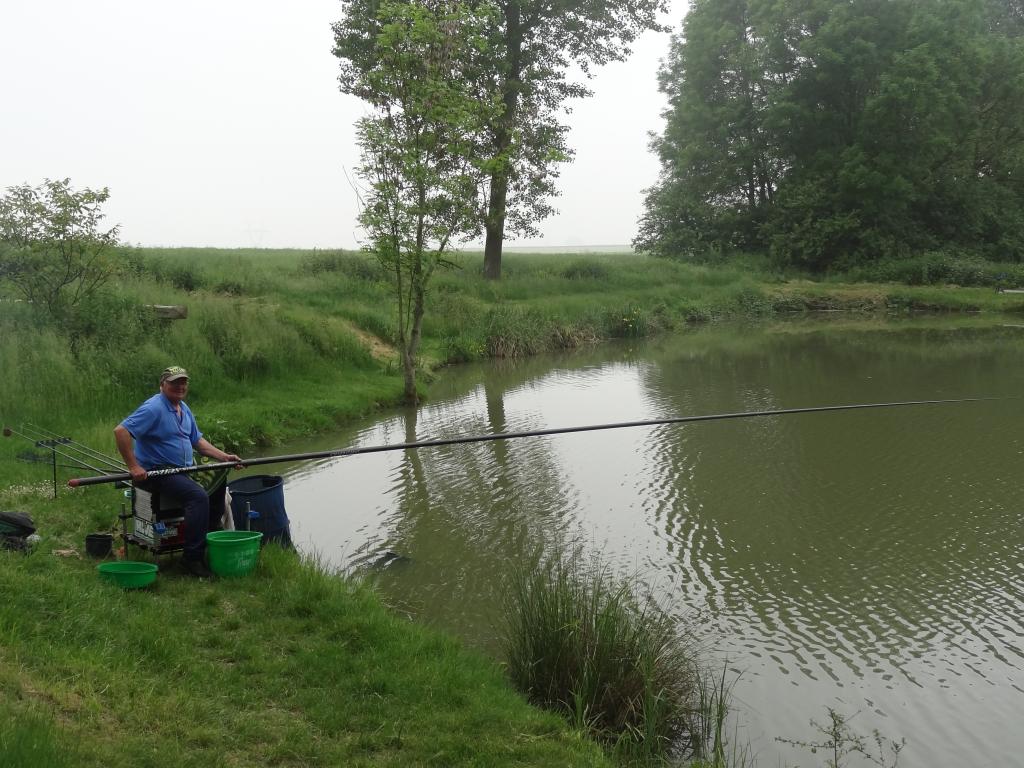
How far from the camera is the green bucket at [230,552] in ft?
20.4

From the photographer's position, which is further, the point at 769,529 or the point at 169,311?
the point at 169,311

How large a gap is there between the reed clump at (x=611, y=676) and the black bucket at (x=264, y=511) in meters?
2.63

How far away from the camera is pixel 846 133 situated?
1649 inches

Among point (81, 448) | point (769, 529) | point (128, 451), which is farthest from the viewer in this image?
point (81, 448)

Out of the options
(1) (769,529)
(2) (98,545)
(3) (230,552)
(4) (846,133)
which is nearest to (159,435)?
(2) (98,545)

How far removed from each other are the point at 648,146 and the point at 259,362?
4142cm

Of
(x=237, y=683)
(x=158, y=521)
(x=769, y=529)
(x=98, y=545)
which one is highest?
(x=158, y=521)

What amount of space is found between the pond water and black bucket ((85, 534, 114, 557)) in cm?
200

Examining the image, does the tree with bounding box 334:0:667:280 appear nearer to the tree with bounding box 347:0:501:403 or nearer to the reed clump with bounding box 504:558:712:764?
the tree with bounding box 347:0:501:403

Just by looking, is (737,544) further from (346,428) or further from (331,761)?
(346,428)

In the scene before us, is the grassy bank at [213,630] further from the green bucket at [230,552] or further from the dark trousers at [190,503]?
the dark trousers at [190,503]

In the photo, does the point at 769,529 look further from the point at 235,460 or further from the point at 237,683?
the point at 237,683

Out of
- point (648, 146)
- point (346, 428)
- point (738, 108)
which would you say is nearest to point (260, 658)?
point (346, 428)

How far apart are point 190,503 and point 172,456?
46 centimetres
